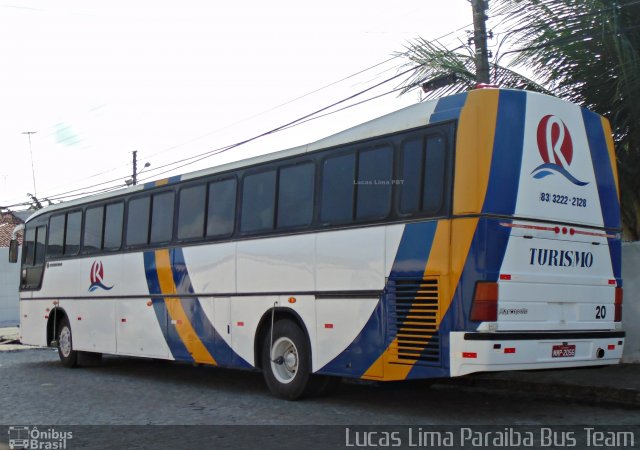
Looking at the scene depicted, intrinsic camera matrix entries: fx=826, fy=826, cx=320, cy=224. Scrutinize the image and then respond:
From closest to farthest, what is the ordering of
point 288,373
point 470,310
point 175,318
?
point 470,310, point 288,373, point 175,318

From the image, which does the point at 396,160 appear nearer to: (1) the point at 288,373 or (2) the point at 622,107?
(1) the point at 288,373

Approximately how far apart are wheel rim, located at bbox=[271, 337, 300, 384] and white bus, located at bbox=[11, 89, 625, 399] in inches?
1.1

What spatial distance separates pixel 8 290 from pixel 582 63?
24203 millimetres

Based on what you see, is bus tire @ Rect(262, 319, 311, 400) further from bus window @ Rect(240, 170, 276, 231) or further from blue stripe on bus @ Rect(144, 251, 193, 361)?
blue stripe on bus @ Rect(144, 251, 193, 361)

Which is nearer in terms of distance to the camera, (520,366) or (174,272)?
(520,366)

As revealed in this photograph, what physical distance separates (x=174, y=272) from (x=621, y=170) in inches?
297

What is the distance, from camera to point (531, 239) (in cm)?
880

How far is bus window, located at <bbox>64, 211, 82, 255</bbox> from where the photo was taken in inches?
645

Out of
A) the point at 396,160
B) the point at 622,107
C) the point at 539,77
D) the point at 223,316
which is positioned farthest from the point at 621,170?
the point at 223,316

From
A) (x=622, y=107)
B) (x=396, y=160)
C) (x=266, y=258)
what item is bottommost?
(x=266, y=258)

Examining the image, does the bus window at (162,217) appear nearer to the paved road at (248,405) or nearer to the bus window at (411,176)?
the paved road at (248,405)

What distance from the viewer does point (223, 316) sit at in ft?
39.2

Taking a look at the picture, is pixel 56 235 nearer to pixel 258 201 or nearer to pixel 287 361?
pixel 258 201

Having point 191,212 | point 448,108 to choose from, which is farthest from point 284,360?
point 448,108
